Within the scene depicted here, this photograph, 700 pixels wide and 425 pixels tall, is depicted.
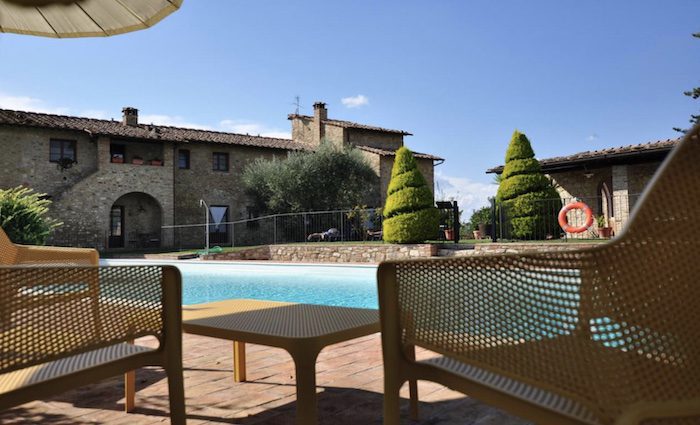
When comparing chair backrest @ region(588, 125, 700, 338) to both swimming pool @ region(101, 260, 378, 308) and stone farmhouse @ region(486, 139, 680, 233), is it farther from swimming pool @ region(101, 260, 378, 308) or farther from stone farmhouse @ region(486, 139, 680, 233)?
stone farmhouse @ region(486, 139, 680, 233)

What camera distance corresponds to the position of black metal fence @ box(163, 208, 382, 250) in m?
17.1

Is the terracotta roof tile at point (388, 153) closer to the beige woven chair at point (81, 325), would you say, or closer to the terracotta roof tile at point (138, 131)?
the terracotta roof tile at point (138, 131)

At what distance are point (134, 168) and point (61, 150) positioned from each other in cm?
266

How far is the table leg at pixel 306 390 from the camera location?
54.2 inches

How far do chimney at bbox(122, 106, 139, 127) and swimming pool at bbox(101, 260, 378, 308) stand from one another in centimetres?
1120

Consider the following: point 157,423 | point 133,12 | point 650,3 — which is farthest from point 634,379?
point 650,3

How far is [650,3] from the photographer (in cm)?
1319

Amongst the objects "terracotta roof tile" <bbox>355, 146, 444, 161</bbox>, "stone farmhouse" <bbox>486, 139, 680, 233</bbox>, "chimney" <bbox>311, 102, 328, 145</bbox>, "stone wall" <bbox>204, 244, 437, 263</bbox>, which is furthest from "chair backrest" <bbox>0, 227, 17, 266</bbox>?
"chimney" <bbox>311, 102, 328, 145</bbox>

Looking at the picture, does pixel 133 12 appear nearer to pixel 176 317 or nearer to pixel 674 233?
pixel 176 317

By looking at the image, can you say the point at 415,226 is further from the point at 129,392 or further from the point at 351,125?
the point at 351,125

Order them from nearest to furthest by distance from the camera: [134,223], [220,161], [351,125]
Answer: [134,223], [220,161], [351,125]

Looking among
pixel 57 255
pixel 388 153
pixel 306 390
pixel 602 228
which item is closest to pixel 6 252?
pixel 57 255

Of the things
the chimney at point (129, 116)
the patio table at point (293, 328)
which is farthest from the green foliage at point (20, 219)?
the patio table at point (293, 328)

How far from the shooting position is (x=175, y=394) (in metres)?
1.38
